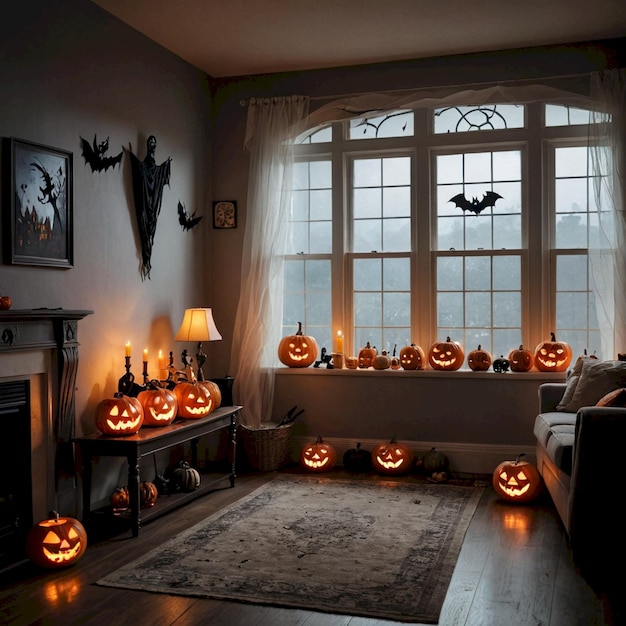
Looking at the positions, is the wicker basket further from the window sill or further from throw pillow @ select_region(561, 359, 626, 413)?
throw pillow @ select_region(561, 359, 626, 413)

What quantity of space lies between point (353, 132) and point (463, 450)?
2.68 meters

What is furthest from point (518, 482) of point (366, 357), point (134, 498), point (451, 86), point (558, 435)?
point (451, 86)

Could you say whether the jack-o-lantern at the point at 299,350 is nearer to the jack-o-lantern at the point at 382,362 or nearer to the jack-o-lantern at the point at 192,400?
the jack-o-lantern at the point at 382,362

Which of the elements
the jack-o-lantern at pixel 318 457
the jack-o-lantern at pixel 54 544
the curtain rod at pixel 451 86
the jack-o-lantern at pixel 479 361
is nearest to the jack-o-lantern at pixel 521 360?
the jack-o-lantern at pixel 479 361

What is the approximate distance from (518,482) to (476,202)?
224 cm

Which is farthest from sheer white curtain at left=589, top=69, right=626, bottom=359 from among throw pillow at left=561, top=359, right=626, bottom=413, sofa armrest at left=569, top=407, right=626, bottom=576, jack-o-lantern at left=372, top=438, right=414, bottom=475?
sofa armrest at left=569, top=407, right=626, bottom=576

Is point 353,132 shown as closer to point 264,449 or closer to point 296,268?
point 296,268

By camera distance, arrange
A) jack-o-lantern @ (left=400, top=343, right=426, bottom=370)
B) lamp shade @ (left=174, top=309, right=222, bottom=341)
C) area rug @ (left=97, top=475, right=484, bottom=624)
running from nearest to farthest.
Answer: area rug @ (left=97, top=475, right=484, bottom=624) → lamp shade @ (left=174, top=309, right=222, bottom=341) → jack-o-lantern @ (left=400, top=343, right=426, bottom=370)

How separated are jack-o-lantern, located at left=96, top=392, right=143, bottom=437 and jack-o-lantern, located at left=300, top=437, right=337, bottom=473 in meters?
1.70

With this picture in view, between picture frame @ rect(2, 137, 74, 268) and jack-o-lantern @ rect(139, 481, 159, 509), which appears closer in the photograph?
picture frame @ rect(2, 137, 74, 268)

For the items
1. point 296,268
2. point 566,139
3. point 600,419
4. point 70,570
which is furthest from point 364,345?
point 70,570

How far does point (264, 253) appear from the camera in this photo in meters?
6.16

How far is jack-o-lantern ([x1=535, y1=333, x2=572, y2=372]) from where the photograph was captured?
5.62 m

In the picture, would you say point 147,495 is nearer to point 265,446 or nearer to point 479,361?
point 265,446
